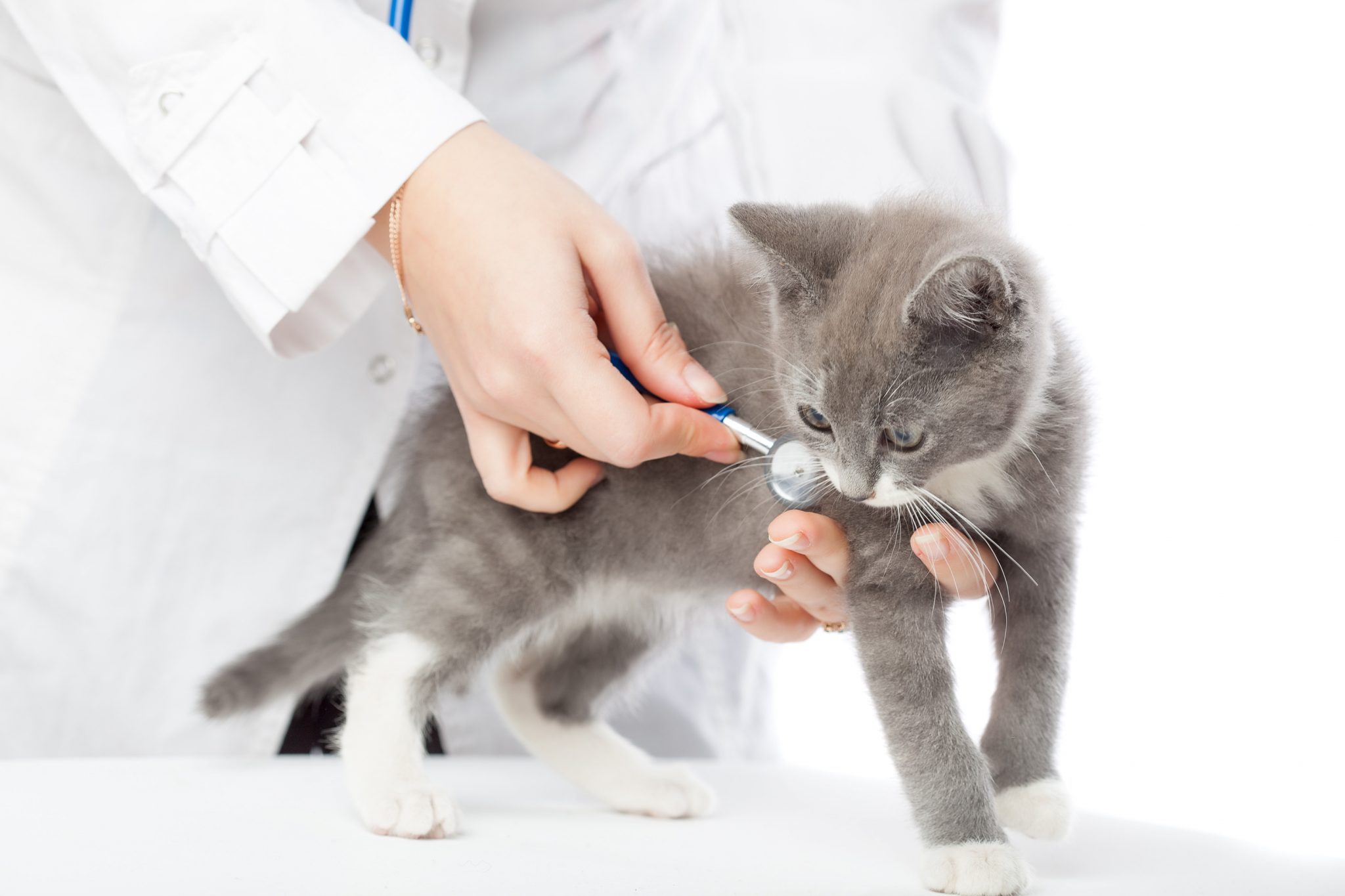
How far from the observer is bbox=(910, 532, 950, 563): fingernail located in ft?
3.34

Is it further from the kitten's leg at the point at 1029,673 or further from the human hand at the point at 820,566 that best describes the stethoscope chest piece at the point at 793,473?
the kitten's leg at the point at 1029,673

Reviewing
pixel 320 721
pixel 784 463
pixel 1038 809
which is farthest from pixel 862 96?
pixel 320 721

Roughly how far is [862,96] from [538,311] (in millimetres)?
723

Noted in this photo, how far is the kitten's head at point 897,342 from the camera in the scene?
98 centimetres

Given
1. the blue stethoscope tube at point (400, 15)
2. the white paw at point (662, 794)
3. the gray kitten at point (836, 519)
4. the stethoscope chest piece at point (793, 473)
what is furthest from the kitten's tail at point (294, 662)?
the blue stethoscope tube at point (400, 15)

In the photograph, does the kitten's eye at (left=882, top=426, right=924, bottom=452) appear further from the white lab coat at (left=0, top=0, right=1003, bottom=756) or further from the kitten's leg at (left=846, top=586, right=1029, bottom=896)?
the white lab coat at (left=0, top=0, right=1003, bottom=756)

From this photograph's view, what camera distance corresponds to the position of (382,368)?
4.80ft

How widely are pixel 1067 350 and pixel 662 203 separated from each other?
0.79 metres

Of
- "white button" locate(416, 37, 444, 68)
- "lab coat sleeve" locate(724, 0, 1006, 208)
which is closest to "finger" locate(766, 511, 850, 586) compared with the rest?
"lab coat sleeve" locate(724, 0, 1006, 208)

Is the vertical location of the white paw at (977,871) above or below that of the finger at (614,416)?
below

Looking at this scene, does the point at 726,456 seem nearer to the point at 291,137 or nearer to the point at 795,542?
the point at 795,542

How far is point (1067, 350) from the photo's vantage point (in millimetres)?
1157

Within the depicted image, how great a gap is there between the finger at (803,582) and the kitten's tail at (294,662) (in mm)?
610

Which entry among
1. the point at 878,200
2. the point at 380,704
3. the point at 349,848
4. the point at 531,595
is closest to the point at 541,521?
the point at 531,595
